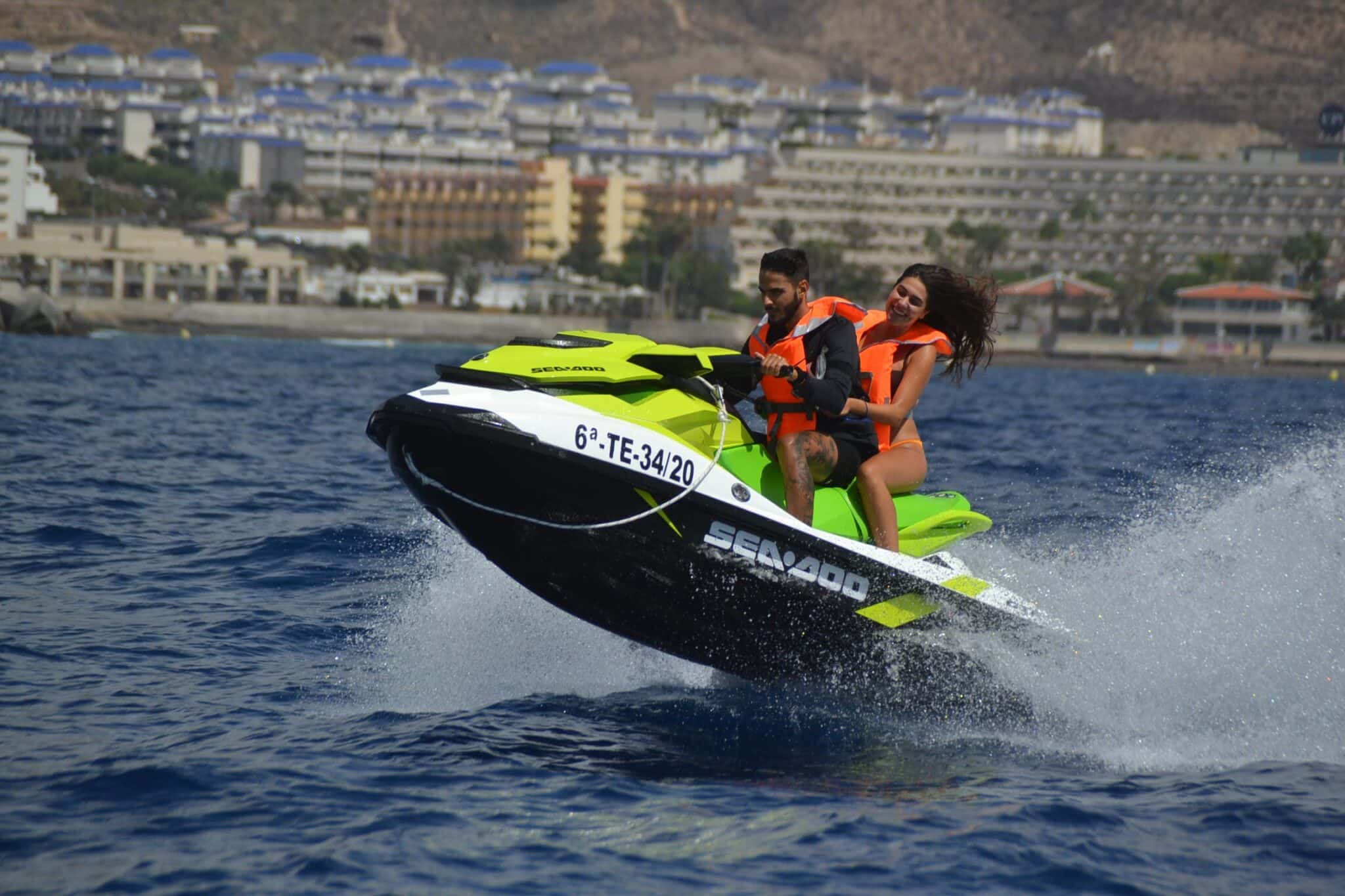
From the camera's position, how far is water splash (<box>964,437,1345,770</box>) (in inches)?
283

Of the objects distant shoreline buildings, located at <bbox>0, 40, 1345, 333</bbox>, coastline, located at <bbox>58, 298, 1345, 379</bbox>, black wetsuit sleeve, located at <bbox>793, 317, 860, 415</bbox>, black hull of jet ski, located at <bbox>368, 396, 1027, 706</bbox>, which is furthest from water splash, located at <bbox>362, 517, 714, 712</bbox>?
distant shoreline buildings, located at <bbox>0, 40, 1345, 333</bbox>

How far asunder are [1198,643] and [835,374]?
2.26m

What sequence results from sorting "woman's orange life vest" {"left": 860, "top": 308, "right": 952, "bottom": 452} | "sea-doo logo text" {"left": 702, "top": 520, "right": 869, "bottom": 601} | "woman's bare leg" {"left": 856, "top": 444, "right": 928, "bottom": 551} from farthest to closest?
"woman's orange life vest" {"left": 860, "top": 308, "right": 952, "bottom": 452} < "woman's bare leg" {"left": 856, "top": 444, "right": 928, "bottom": 551} < "sea-doo logo text" {"left": 702, "top": 520, "right": 869, "bottom": 601}

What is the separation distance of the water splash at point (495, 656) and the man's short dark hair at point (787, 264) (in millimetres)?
2083

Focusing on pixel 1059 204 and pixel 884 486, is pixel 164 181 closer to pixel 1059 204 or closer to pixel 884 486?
pixel 1059 204

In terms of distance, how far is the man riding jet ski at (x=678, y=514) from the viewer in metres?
6.64

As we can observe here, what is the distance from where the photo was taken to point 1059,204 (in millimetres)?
130250

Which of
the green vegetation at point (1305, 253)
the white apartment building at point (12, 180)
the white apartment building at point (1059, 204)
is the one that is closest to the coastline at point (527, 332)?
the green vegetation at point (1305, 253)

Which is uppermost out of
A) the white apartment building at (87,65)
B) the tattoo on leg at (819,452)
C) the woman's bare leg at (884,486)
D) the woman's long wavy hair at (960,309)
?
the white apartment building at (87,65)

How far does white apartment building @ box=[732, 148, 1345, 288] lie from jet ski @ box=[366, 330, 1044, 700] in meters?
117

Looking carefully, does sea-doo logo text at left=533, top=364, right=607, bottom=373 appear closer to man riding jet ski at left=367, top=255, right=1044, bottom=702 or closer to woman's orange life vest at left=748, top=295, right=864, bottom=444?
man riding jet ski at left=367, top=255, right=1044, bottom=702

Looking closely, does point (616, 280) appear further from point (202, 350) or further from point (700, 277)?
point (202, 350)

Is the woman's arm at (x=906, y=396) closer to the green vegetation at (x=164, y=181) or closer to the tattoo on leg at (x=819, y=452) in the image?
the tattoo on leg at (x=819, y=452)

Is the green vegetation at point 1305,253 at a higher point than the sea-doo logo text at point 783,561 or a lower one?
higher
